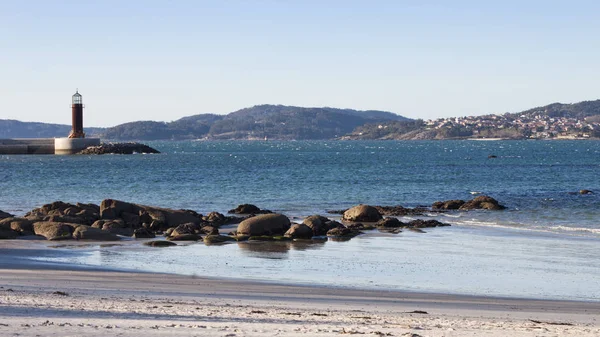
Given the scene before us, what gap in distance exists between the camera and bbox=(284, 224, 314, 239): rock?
29547mm

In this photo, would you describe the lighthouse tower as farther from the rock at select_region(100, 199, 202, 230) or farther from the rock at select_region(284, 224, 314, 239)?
the rock at select_region(284, 224, 314, 239)

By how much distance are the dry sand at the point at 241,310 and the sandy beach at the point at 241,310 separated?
0.02 m

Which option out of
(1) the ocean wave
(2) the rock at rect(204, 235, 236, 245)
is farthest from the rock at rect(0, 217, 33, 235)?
(1) the ocean wave

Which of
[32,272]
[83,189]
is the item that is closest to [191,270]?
[32,272]

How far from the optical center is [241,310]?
15.4 meters

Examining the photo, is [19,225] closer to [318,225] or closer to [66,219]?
[66,219]

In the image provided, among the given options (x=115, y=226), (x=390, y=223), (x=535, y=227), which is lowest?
(x=535, y=227)

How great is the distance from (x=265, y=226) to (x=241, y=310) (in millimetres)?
14589

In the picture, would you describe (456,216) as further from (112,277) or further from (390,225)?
(112,277)

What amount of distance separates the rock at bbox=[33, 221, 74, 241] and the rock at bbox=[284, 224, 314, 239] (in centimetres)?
758

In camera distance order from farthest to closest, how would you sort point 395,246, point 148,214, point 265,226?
point 148,214 < point 265,226 < point 395,246

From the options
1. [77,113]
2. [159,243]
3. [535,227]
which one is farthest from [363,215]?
[77,113]

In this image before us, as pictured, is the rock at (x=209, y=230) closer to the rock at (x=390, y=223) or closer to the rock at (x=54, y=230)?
the rock at (x=54, y=230)

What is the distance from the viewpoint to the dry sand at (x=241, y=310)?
43.3 ft
